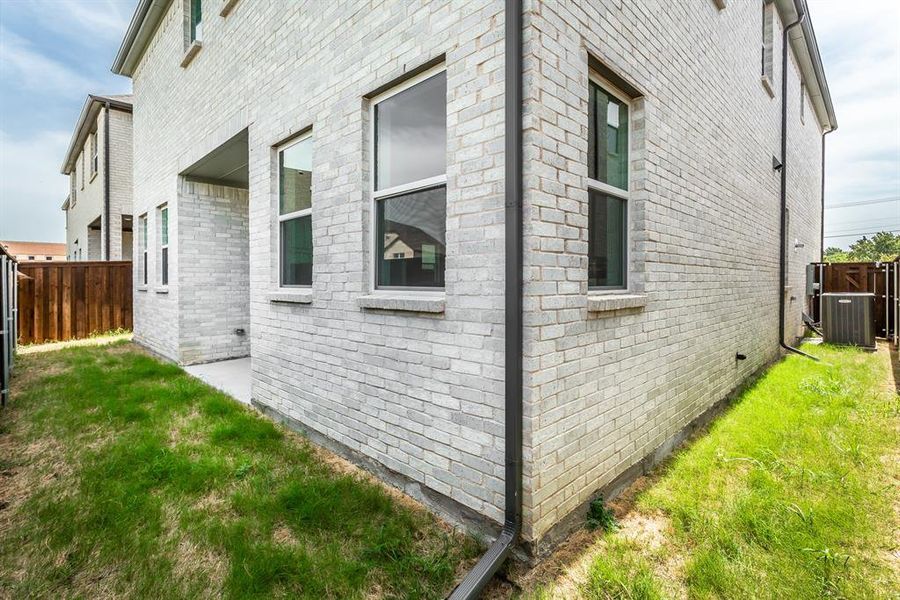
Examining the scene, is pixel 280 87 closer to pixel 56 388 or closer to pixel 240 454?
pixel 240 454

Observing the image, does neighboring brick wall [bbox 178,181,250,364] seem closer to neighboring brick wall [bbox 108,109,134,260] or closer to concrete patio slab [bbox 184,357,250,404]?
concrete patio slab [bbox 184,357,250,404]

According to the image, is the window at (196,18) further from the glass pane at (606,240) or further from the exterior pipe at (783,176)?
the exterior pipe at (783,176)

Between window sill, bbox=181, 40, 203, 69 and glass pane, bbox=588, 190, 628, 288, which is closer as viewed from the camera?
glass pane, bbox=588, 190, 628, 288

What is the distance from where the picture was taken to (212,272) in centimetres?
721

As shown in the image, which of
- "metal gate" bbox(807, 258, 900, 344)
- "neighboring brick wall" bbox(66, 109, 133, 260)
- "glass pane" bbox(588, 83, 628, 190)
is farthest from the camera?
"neighboring brick wall" bbox(66, 109, 133, 260)

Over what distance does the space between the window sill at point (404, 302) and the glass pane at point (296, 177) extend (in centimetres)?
164

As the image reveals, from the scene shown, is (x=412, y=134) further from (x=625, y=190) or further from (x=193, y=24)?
(x=193, y=24)

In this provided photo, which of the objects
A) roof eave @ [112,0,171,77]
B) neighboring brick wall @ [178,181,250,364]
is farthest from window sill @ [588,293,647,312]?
roof eave @ [112,0,171,77]

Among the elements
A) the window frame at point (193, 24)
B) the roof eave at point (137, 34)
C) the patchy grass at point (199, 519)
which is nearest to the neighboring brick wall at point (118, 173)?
the roof eave at point (137, 34)

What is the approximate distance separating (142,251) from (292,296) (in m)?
7.07

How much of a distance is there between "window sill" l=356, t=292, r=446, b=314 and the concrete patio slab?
289 cm

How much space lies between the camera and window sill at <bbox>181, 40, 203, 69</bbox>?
6.12 meters

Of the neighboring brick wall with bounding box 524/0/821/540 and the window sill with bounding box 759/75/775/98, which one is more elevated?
the window sill with bounding box 759/75/775/98

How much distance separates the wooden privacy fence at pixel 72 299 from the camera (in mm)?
9852
